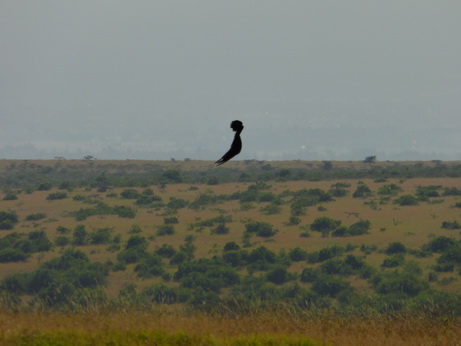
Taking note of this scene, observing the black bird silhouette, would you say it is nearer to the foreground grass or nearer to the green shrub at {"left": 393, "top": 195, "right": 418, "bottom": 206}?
the foreground grass

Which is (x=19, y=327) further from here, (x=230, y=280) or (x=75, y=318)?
(x=230, y=280)

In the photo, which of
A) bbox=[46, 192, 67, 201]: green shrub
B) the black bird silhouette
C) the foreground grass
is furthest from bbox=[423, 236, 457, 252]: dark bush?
the black bird silhouette

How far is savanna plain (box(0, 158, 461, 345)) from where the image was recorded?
1370 cm

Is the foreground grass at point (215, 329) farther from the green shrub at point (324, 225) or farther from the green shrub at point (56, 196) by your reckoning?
the green shrub at point (56, 196)

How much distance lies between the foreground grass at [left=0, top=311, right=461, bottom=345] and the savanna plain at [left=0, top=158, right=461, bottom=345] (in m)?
0.04

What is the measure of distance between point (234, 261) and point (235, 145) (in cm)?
4441

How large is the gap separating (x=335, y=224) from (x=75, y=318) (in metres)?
47.6

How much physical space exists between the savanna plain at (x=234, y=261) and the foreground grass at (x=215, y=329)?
4 cm

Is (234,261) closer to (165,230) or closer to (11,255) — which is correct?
(165,230)

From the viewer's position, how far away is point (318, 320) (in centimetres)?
1480

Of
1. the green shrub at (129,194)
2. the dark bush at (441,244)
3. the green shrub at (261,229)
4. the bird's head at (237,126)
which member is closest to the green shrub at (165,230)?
the green shrub at (261,229)

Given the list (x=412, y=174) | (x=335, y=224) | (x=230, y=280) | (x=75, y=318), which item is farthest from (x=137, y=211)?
(x=75, y=318)

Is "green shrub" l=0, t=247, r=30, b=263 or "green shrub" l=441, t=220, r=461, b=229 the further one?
"green shrub" l=441, t=220, r=461, b=229

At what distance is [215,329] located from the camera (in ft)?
44.4
